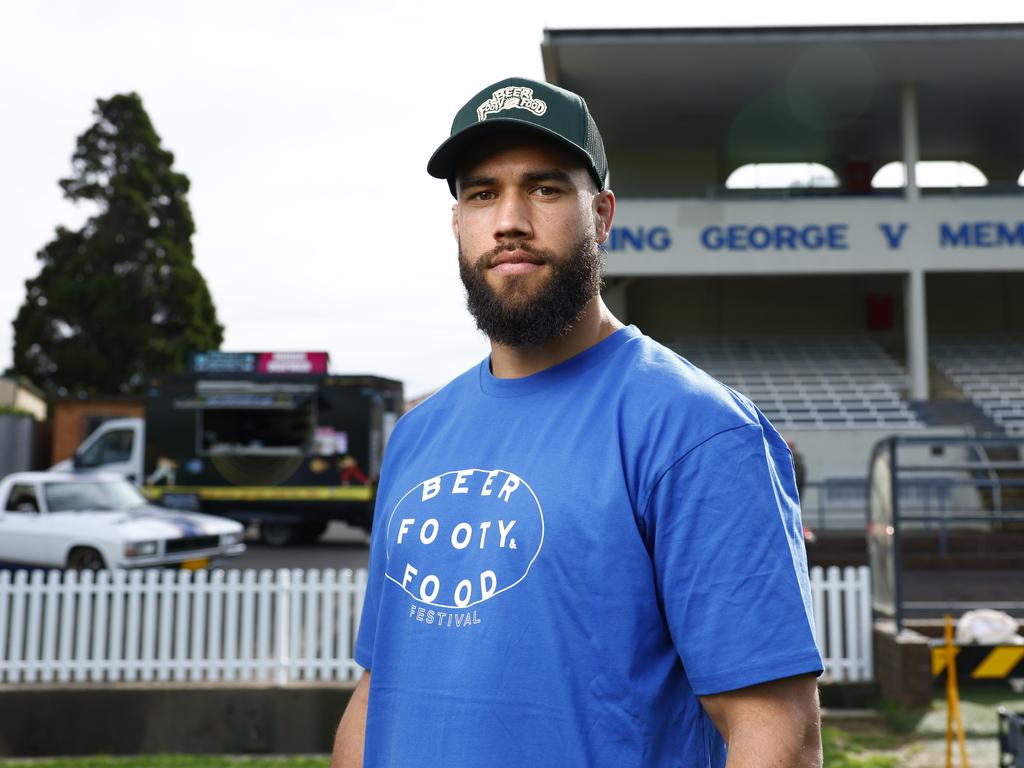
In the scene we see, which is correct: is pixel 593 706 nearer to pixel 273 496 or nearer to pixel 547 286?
pixel 547 286

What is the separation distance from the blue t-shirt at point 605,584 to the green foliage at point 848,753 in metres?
4.70

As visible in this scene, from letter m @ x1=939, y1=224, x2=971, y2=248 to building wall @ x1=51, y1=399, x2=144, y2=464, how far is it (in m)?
22.8

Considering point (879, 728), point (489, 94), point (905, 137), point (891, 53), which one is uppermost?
point (891, 53)

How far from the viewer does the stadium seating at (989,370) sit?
19.1m

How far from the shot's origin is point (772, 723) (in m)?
1.37

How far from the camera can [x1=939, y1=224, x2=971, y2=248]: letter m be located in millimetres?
21297

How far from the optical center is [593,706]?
146 centimetres

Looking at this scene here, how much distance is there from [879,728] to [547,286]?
6.46 m

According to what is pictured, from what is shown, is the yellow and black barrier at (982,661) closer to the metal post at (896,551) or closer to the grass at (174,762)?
the metal post at (896,551)

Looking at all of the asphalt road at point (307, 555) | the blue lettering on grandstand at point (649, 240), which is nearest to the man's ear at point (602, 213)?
the asphalt road at point (307, 555)

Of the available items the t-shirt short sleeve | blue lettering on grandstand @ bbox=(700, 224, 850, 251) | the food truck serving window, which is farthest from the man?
blue lettering on grandstand @ bbox=(700, 224, 850, 251)

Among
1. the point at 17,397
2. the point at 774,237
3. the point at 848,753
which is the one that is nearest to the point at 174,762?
the point at 848,753

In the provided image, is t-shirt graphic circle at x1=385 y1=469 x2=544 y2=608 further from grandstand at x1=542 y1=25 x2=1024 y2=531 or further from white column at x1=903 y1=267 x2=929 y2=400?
white column at x1=903 y1=267 x2=929 y2=400

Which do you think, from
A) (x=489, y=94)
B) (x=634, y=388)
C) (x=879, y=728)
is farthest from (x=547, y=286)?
(x=879, y=728)
